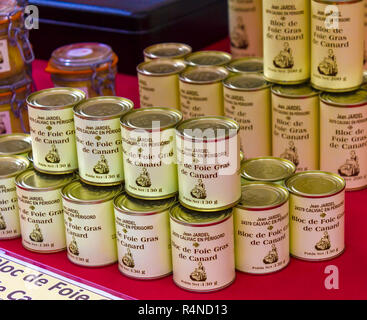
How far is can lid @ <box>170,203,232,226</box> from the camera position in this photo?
1.95 m

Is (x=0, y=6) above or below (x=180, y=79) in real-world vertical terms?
above

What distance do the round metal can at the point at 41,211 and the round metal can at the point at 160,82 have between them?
594 millimetres

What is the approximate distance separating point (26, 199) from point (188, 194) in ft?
1.59

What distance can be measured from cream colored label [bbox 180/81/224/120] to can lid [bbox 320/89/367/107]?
36 centimetres

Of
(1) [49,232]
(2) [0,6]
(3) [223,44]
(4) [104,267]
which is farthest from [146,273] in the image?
(3) [223,44]

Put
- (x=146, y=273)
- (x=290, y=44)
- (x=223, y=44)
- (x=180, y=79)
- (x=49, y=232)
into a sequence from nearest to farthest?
(x=146, y=273) < (x=49, y=232) < (x=290, y=44) < (x=180, y=79) < (x=223, y=44)

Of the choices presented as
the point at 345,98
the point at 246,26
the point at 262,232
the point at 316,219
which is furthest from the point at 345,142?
the point at 246,26

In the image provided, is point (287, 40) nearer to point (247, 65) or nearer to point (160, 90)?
point (247, 65)

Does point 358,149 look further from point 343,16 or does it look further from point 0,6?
point 0,6

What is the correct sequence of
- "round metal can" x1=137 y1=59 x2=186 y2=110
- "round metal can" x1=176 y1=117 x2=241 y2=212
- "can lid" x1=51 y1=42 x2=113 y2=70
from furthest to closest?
"can lid" x1=51 y1=42 x2=113 y2=70 → "round metal can" x1=137 y1=59 x2=186 y2=110 → "round metal can" x1=176 y1=117 x2=241 y2=212

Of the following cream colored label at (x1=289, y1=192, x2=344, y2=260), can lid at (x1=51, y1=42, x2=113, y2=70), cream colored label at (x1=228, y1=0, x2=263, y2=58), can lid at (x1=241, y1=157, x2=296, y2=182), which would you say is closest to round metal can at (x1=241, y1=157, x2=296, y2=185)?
can lid at (x1=241, y1=157, x2=296, y2=182)

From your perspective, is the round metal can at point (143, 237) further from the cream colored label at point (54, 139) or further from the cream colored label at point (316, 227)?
the cream colored label at point (316, 227)

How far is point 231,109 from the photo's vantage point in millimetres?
2576

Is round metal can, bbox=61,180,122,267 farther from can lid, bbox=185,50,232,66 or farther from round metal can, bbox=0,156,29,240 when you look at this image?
can lid, bbox=185,50,232,66
